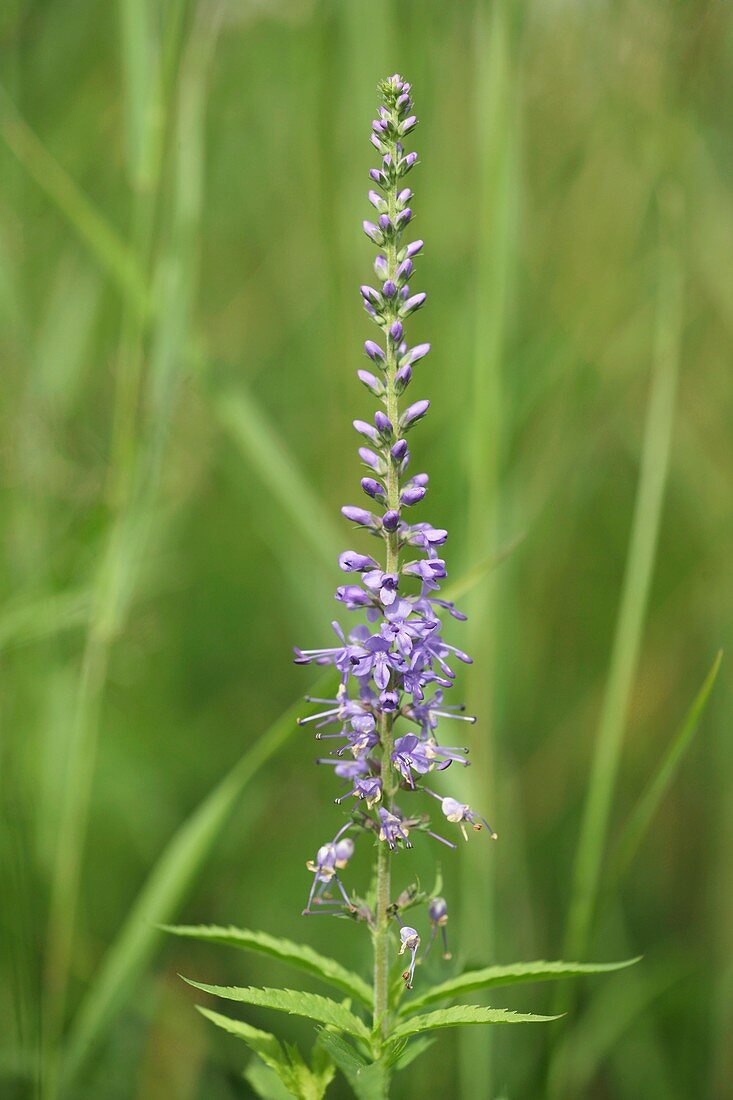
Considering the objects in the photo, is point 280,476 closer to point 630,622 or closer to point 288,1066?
point 630,622

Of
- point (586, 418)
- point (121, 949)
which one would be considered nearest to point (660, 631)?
point (586, 418)

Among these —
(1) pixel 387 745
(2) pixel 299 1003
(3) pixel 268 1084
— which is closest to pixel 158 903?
(3) pixel 268 1084

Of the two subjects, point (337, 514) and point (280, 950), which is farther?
point (337, 514)

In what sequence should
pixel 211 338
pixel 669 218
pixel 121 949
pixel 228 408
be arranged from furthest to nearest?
pixel 211 338
pixel 669 218
pixel 228 408
pixel 121 949

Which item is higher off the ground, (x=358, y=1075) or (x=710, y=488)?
(x=710, y=488)

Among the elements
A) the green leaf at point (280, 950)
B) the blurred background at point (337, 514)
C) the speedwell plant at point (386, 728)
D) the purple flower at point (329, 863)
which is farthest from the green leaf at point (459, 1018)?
the blurred background at point (337, 514)

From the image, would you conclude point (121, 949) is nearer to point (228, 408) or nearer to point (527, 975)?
point (527, 975)

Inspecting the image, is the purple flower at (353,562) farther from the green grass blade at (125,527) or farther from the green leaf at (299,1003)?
the green grass blade at (125,527)
